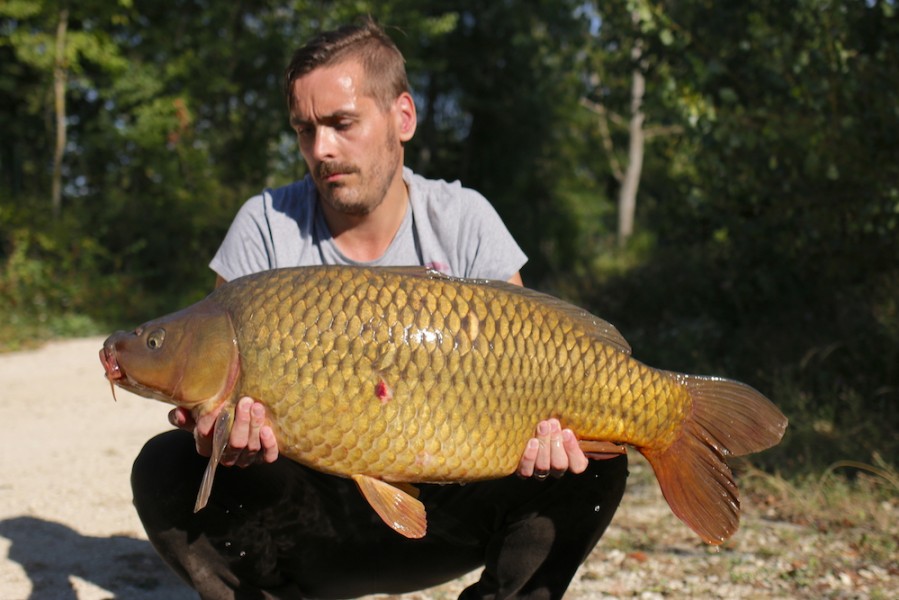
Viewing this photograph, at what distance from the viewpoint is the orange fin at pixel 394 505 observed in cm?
151

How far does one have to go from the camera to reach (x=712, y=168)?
4.25 meters

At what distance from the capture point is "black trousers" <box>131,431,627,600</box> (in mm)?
1688

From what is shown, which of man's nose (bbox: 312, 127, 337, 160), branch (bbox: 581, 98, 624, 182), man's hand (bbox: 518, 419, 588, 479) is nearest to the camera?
man's hand (bbox: 518, 419, 588, 479)

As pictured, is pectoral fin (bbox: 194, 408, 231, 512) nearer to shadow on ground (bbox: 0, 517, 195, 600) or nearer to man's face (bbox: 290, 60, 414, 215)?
man's face (bbox: 290, 60, 414, 215)

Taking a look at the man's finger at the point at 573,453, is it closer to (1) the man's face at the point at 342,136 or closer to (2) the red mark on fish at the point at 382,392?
(2) the red mark on fish at the point at 382,392

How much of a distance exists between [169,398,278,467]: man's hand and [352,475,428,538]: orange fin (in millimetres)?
151

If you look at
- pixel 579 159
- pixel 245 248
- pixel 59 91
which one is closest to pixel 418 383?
pixel 245 248

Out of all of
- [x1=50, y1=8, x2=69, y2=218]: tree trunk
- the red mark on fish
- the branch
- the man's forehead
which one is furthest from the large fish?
the branch

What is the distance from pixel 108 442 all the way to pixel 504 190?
32.2 ft

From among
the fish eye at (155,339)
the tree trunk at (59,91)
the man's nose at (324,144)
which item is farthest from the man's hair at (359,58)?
the tree trunk at (59,91)

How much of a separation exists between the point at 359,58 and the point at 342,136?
6.7 inches

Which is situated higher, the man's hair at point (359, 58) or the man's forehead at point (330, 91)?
the man's hair at point (359, 58)

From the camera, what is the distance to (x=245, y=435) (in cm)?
147

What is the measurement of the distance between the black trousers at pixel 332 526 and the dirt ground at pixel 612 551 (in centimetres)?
54
